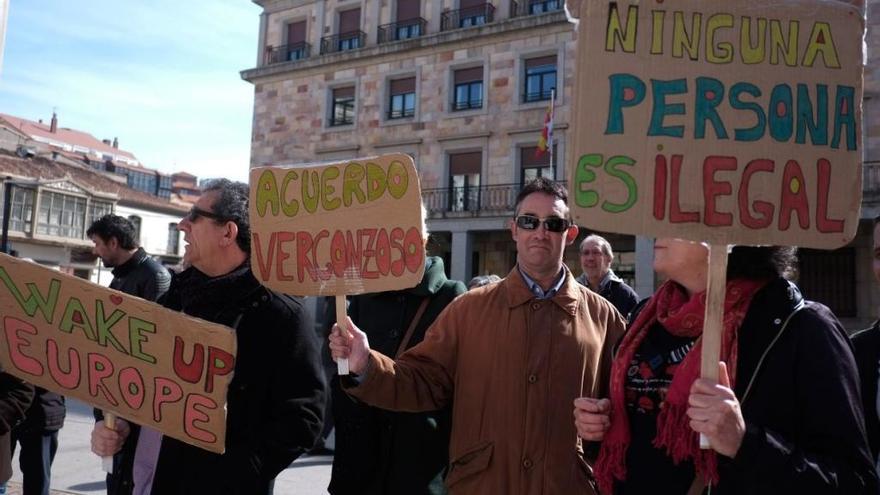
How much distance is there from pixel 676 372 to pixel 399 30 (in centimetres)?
2097

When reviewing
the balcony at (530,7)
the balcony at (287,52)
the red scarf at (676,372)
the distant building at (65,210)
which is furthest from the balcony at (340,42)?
the red scarf at (676,372)

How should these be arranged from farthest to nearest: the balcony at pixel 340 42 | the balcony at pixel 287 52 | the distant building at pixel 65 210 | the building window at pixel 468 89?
the distant building at pixel 65 210
the balcony at pixel 287 52
the balcony at pixel 340 42
the building window at pixel 468 89

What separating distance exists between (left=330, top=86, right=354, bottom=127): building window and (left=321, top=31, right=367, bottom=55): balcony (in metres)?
1.34

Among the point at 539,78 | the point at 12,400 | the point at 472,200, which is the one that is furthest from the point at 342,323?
the point at 539,78

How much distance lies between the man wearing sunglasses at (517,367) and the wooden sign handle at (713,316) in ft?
2.60

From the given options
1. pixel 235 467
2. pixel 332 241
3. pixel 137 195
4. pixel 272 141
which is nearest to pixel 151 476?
pixel 235 467

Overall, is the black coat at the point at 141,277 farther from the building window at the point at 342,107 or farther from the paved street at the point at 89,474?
the building window at the point at 342,107

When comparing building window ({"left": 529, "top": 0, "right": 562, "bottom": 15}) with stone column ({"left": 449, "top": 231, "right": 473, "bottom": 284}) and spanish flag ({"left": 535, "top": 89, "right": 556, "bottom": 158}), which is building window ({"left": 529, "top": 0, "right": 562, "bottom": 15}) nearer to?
spanish flag ({"left": 535, "top": 89, "right": 556, "bottom": 158})

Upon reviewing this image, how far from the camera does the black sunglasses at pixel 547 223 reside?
2607 mm

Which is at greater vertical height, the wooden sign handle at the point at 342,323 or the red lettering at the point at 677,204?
the red lettering at the point at 677,204

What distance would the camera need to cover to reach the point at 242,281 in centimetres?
257

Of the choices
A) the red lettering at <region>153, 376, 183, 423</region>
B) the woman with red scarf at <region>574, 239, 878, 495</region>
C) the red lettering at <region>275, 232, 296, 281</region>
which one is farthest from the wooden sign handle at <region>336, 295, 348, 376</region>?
the woman with red scarf at <region>574, 239, 878, 495</region>

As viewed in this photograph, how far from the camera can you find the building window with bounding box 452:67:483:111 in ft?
64.7

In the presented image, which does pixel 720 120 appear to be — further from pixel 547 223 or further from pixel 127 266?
pixel 127 266
